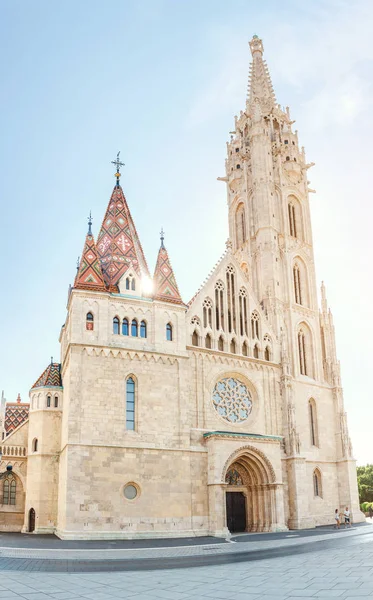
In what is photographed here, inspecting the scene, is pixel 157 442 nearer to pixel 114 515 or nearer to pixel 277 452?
pixel 114 515

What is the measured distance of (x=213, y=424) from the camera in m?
30.5

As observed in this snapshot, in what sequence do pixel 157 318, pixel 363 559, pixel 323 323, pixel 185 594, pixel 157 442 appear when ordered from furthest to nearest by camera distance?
1. pixel 323 323
2. pixel 157 318
3. pixel 157 442
4. pixel 363 559
5. pixel 185 594

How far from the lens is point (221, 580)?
484 inches

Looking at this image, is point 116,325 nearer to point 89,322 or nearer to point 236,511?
point 89,322

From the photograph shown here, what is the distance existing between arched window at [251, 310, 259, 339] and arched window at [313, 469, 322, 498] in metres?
9.63

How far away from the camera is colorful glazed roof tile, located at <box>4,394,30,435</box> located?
3795cm

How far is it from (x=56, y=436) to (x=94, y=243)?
11.5 meters

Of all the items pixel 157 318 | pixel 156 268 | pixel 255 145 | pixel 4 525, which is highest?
pixel 255 145

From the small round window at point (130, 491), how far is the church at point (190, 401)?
6cm

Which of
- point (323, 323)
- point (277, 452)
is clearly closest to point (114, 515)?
point (277, 452)

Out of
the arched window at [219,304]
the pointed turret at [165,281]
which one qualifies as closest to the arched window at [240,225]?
the arched window at [219,304]

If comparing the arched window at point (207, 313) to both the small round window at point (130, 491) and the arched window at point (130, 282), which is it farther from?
the small round window at point (130, 491)

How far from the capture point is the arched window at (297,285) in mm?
39250

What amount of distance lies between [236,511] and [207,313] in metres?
11.5
